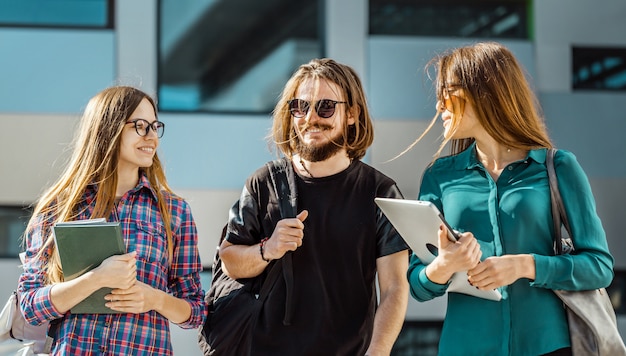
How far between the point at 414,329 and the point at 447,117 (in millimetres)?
4815

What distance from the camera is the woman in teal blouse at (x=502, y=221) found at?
9.41 ft

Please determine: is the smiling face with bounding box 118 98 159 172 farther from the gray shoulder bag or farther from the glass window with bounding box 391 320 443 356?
the glass window with bounding box 391 320 443 356

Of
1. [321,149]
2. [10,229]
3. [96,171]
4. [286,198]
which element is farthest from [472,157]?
[10,229]

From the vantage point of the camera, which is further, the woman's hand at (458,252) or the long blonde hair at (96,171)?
the long blonde hair at (96,171)

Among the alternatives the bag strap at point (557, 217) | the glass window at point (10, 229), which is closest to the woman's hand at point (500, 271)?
the bag strap at point (557, 217)

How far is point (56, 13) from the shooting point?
7688 mm

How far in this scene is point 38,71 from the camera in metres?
7.51

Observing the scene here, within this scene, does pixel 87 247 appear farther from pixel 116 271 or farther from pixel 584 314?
pixel 584 314

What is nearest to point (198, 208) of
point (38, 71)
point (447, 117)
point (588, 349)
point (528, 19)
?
point (38, 71)

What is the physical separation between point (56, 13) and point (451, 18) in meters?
3.47

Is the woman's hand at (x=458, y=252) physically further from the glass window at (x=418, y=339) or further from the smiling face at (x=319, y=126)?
the glass window at (x=418, y=339)

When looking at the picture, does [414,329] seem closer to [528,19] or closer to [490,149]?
[528,19]

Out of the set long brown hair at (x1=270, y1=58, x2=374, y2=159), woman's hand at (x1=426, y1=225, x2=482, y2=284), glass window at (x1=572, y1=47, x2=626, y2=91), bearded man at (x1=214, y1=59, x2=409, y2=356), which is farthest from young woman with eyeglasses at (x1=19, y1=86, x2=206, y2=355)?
glass window at (x1=572, y1=47, x2=626, y2=91)

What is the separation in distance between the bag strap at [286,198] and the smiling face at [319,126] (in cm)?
10
